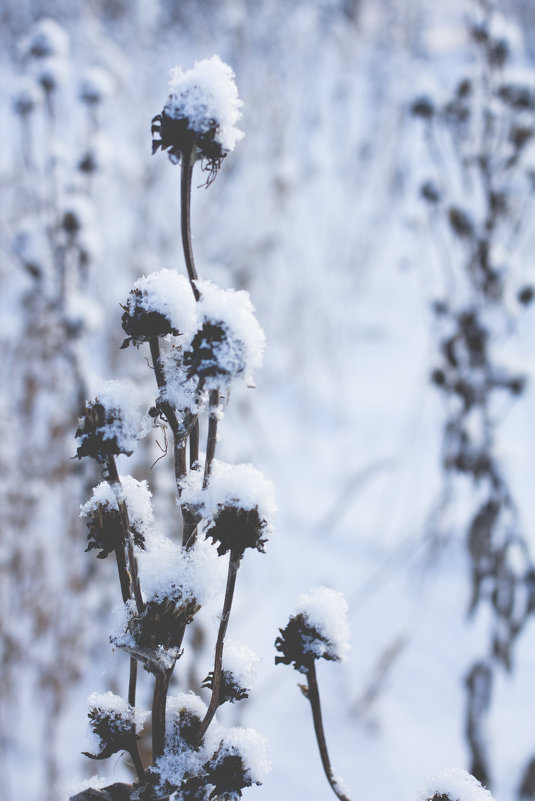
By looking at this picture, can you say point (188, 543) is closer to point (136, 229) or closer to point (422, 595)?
point (422, 595)

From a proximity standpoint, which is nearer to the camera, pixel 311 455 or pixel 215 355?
pixel 215 355

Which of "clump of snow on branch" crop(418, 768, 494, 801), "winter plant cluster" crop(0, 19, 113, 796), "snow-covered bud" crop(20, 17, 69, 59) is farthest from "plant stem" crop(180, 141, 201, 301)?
"snow-covered bud" crop(20, 17, 69, 59)

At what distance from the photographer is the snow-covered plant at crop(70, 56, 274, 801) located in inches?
15.8

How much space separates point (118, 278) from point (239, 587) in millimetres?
2222

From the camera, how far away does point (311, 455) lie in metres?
3.18

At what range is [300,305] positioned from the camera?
11.0 feet

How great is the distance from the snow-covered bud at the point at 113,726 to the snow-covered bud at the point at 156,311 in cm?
26

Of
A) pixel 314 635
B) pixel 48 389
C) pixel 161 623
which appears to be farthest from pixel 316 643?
pixel 48 389

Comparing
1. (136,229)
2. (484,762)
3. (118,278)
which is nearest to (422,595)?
(484,762)

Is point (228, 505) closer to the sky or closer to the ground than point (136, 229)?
closer to the ground

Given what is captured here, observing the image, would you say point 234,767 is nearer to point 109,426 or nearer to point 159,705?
point 159,705

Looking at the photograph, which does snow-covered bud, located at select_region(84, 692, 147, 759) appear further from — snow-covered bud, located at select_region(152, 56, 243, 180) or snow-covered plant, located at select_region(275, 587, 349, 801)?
snow-covered bud, located at select_region(152, 56, 243, 180)

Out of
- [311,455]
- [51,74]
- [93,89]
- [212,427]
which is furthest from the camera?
[311,455]

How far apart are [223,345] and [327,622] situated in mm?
213
